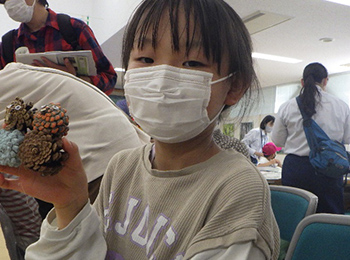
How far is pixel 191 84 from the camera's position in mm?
609

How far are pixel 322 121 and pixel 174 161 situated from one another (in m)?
2.13

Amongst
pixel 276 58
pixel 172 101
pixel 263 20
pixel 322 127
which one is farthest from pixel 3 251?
pixel 276 58

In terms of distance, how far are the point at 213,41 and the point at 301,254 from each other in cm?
71

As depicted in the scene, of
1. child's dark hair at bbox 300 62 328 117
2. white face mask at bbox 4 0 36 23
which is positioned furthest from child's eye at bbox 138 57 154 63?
child's dark hair at bbox 300 62 328 117

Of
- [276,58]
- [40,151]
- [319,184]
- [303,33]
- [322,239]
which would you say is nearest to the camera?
[40,151]

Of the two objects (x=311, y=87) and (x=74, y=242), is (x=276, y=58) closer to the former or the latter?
(x=311, y=87)

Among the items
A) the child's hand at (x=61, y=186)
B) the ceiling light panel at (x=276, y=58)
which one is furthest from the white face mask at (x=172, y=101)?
the ceiling light panel at (x=276, y=58)

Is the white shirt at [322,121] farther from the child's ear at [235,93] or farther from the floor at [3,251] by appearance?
the floor at [3,251]

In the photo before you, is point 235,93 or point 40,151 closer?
point 40,151

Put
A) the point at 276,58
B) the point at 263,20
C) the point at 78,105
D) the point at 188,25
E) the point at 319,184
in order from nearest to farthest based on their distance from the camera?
1. the point at 188,25
2. the point at 78,105
3. the point at 319,184
4. the point at 263,20
5. the point at 276,58

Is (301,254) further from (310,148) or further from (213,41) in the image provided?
(310,148)

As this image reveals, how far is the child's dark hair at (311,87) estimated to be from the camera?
246cm

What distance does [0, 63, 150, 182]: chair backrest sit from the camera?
45.7 inches

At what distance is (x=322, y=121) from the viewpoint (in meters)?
2.47
